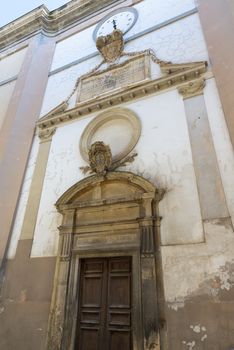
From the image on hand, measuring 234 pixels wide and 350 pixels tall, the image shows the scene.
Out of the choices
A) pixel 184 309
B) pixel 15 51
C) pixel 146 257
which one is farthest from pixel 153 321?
pixel 15 51

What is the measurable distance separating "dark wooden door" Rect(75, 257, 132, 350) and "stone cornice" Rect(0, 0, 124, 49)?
905 centimetres

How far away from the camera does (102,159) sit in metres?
5.23

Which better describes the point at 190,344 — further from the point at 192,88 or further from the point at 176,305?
the point at 192,88

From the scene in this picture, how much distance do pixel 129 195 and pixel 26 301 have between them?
110 inches

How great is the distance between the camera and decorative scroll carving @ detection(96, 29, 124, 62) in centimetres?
719

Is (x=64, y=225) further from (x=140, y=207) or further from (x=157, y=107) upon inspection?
(x=157, y=107)

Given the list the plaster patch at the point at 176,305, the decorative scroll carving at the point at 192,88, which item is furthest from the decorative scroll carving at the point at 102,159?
the plaster patch at the point at 176,305

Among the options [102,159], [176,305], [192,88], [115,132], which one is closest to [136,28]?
[192,88]

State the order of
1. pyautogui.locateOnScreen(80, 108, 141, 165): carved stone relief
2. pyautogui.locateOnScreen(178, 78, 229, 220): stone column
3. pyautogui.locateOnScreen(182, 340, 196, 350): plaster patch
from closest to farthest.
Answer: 1. pyautogui.locateOnScreen(182, 340, 196, 350): plaster patch
2. pyautogui.locateOnScreen(178, 78, 229, 220): stone column
3. pyautogui.locateOnScreen(80, 108, 141, 165): carved stone relief

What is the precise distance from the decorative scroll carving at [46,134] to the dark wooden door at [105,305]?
355 cm

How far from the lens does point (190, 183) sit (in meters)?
4.27

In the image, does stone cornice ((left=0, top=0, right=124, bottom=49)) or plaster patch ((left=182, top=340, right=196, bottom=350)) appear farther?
stone cornice ((left=0, top=0, right=124, bottom=49))

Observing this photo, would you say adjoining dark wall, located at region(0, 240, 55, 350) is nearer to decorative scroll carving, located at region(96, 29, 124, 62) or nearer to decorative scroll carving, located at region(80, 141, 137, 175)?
decorative scroll carving, located at region(80, 141, 137, 175)

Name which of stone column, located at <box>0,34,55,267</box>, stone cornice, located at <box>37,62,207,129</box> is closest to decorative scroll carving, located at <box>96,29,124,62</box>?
stone cornice, located at <box>37,62,207,129</box>
